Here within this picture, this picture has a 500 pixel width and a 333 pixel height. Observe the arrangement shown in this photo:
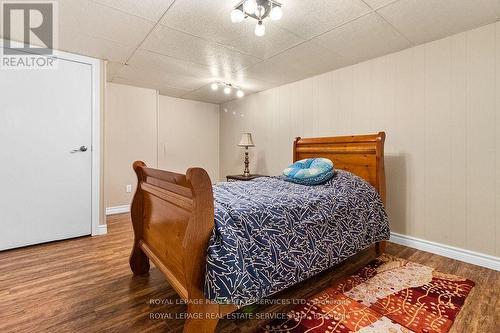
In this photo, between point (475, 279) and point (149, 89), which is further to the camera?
point (149, 89)

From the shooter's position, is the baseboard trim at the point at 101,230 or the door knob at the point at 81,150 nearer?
the door knob at the point at 81,150

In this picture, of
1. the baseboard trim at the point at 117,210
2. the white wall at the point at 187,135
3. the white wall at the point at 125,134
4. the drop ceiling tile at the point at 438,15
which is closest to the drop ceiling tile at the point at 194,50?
the drop ceiling tile at the point at 438,15

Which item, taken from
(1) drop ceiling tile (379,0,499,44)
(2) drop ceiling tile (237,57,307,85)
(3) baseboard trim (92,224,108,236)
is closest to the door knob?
(3) baseboard trim (92,224,108,236)

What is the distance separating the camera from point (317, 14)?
6.55ft

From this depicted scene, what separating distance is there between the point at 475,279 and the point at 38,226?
4.11 metres

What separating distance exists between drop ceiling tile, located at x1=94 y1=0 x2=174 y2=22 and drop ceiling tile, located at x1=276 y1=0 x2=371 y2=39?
93 centimetres

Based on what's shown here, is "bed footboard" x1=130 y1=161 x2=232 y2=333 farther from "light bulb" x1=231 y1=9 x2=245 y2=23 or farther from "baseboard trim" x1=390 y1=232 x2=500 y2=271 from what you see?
"baseboard trim" x1=390 y1=232 x2=500 y2=271

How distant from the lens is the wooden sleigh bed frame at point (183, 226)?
116 centimetres

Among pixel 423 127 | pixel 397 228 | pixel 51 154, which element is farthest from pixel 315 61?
pixel 51 154

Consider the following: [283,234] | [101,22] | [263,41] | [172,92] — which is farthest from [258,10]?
[172,92]

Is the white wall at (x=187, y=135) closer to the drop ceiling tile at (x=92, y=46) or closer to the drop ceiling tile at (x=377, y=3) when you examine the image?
the drop ceiling tile at (x=92, y=46)

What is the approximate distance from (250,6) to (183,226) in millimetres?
1667

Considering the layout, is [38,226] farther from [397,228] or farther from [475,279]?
[475,279]

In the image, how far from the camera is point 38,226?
103 inches
